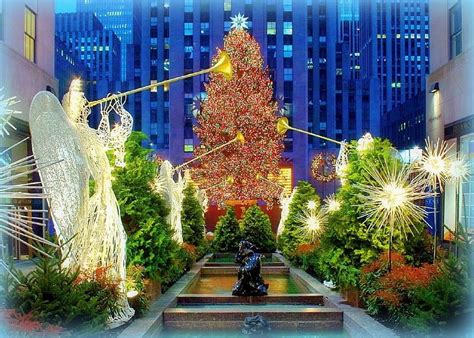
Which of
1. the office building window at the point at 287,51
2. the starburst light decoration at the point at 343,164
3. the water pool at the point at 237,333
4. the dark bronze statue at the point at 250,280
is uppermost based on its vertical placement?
the office building window at the point at 287,51

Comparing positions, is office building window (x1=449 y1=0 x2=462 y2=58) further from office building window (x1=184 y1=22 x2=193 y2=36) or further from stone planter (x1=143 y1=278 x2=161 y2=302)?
office building window (x1=184 y1=22 x2=193 y2=36)

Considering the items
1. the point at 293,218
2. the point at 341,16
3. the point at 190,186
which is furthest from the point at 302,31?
the point at 293,218

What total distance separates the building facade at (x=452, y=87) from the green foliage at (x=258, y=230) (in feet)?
29.8

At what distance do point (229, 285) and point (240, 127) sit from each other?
2207cm

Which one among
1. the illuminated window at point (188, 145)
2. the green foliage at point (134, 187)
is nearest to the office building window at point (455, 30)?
the green foliage at point (134, 187)

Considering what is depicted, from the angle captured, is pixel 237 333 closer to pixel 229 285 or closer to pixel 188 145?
pixel 229 285

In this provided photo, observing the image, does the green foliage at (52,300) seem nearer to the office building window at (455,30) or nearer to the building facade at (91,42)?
the building facade at (91,42)

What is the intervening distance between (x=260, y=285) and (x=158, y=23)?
51912 mm

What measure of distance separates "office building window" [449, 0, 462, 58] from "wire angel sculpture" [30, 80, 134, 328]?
16.2 metres

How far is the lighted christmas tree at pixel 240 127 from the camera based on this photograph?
136 feet

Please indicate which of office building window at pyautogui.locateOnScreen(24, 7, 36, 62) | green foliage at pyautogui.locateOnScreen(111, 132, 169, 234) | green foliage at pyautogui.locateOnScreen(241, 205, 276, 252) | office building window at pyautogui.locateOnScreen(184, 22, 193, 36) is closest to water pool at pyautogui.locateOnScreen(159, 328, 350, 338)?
green foliage at pyautogui.locateOnScreen(111, 132, 169, 234)

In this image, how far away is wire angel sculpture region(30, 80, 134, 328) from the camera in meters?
9.42

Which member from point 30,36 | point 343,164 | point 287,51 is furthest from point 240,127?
point 343,164

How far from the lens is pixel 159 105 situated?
66.6 metres
